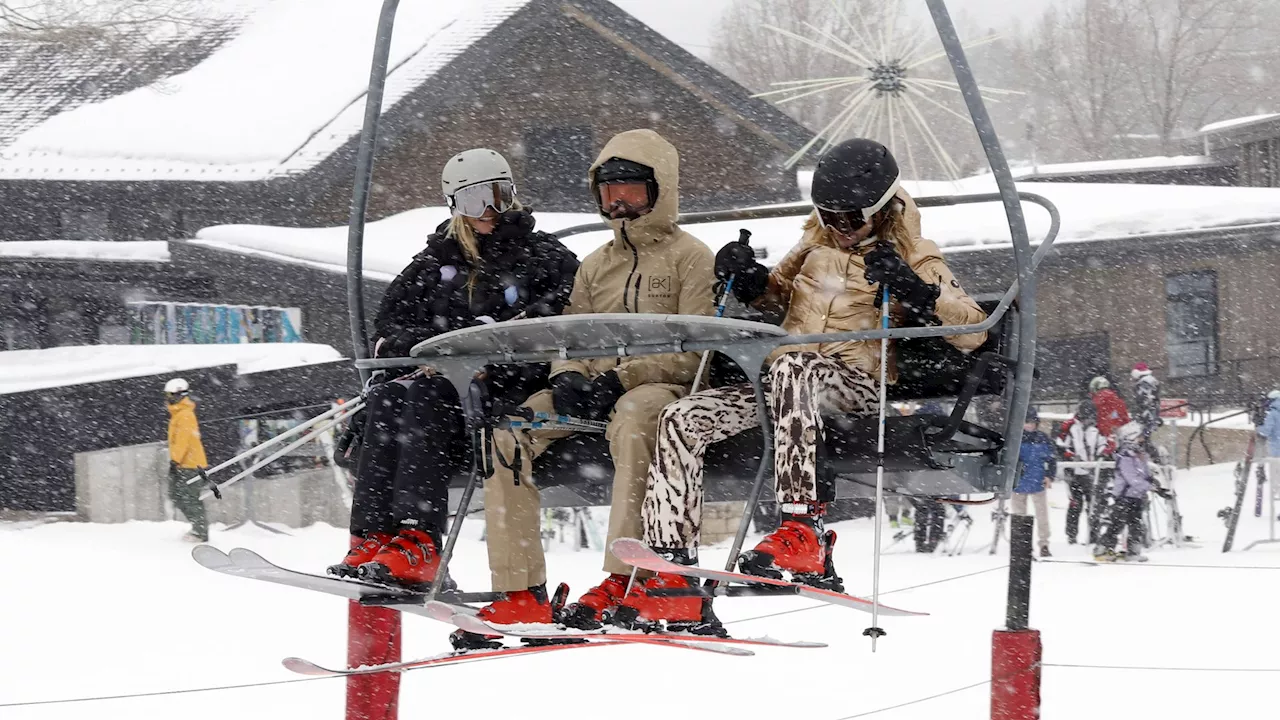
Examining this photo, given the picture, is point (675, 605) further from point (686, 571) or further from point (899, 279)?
point (899, 279)

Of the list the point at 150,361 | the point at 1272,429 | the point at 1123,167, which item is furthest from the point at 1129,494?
the point at 1123,167

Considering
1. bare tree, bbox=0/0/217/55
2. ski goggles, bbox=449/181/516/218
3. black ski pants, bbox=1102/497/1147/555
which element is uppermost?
bare tree, bbox=0/0/217/55

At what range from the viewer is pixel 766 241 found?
16.9 meters

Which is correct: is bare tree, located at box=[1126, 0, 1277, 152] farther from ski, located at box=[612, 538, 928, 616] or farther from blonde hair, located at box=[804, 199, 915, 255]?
ski, located at box=[612, 538, 928, 616]

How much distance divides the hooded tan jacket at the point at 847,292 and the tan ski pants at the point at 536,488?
1.67ft

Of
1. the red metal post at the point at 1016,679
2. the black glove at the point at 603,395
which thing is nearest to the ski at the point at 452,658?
the black glove at the point at 603,395

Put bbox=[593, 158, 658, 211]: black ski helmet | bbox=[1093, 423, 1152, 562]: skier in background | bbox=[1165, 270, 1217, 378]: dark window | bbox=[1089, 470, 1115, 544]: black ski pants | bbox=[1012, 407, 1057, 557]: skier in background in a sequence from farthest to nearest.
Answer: bbox=[1165, 270, 1217, 378]: dark window
bbox=[1089, 470, 1115, 544]: black ski pants
bbox=[1012, 407, 1057, 557]: skier in background
bbox=[1093, 423, 1152, 562]: skier in background
bbox=[593, 158, 658, 211]: black ski helmet

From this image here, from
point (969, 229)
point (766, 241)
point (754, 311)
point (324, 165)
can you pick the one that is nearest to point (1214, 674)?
point (754, 311)

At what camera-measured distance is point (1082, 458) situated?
15.1 m

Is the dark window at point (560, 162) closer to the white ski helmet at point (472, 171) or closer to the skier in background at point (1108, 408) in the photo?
the skier in background at point (1108, 408)

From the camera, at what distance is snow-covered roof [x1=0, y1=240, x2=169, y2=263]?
2052 cm

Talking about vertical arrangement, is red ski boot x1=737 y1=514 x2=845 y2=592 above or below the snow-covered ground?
above

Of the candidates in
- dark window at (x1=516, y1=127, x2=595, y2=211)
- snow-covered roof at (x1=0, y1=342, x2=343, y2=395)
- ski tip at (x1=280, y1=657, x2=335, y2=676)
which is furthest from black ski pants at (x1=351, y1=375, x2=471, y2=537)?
dark window at (x1=516, y1=127, x2=595, y2=211)

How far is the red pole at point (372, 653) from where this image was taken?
5.59 m
